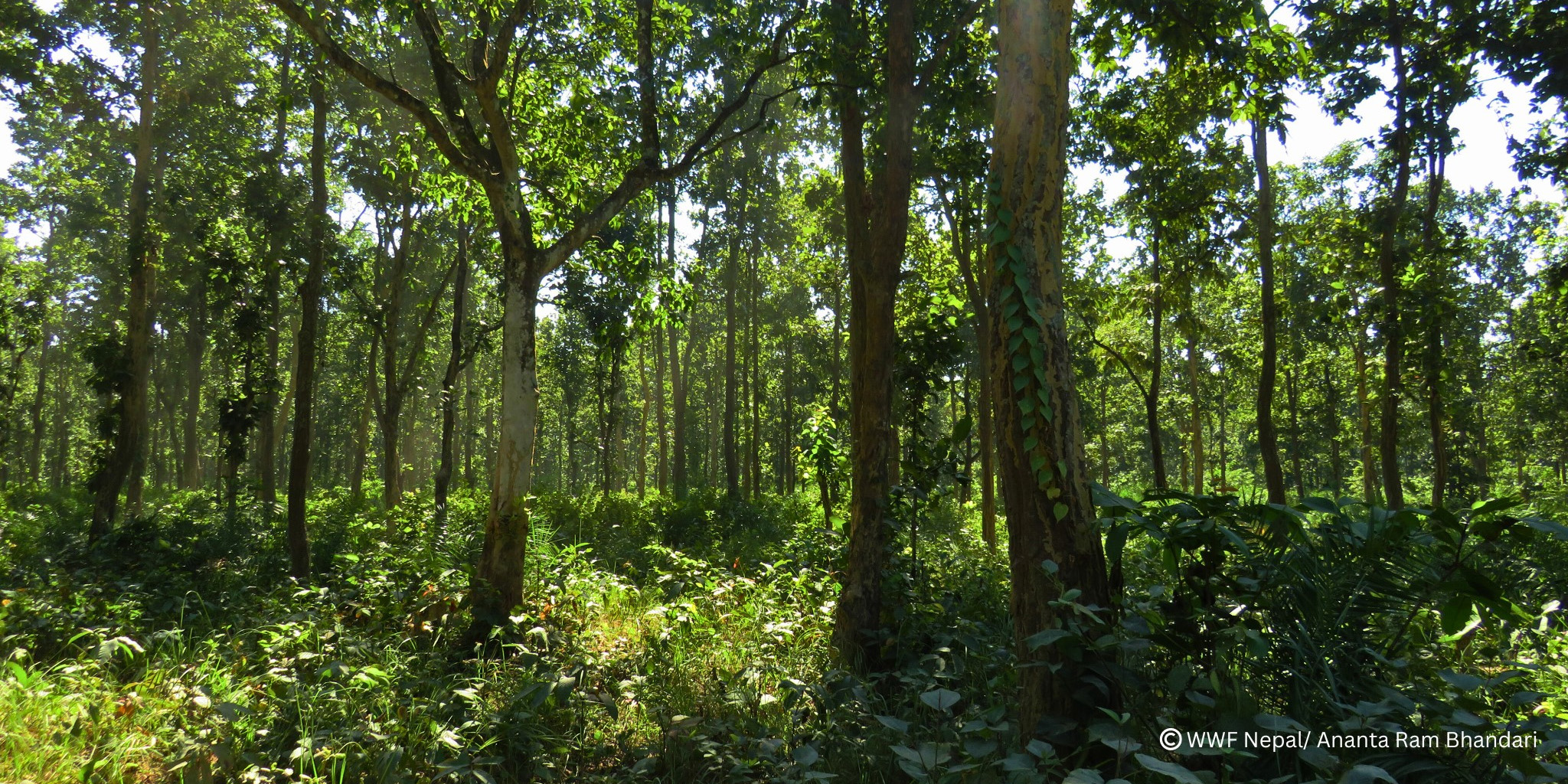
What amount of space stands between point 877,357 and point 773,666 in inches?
96.4

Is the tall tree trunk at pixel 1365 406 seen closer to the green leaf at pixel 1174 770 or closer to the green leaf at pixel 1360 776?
the green leaf at pixel 1360 776

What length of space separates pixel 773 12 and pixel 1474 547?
602cm

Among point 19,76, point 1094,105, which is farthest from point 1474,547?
point 19,76

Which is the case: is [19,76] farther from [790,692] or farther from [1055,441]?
[1055,441]

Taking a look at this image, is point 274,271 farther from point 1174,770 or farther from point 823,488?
point 1174,770

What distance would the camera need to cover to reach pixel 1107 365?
1519 centimetres

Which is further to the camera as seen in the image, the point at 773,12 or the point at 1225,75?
the point at 773,12

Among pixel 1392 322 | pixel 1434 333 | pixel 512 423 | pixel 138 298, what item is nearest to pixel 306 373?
pixel 512 423

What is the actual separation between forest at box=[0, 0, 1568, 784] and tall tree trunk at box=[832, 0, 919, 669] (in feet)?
0.12

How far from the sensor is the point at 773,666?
4.62 m

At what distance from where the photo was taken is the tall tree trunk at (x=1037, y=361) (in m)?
2.79

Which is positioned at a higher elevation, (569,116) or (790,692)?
(569,116)

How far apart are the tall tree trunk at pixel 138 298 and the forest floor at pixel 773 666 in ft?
11.5

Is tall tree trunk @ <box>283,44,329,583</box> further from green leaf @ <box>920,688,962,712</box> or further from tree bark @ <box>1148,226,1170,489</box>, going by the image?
tree bark @ <box>1148,226,1170,489</box>
